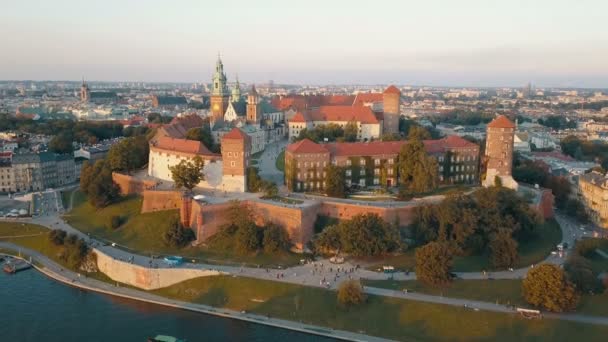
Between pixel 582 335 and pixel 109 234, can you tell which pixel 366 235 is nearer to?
pixel 582 335

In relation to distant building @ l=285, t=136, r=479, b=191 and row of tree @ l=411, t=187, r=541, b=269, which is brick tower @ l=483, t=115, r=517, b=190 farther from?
row of tree @ l=411, t=187, r=541, b=269

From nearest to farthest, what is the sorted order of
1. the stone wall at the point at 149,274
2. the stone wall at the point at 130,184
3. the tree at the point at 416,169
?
the stone wall at the point at 149,274 → the tree at the point at 416,169 → the stone wall at the point at 130,184

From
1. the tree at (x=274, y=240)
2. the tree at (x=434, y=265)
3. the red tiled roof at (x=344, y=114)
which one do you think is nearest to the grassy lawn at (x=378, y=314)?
the tree at (x=434, y=265)

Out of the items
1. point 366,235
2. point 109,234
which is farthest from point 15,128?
point 366,235

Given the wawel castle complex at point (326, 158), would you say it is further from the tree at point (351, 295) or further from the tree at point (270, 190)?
the tree at point (351, 295)

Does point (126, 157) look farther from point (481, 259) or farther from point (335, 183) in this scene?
point (481, 259)

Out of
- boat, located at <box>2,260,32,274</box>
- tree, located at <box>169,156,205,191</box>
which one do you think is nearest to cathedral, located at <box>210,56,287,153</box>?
tree, located at <box>169,156,205,191</box>
